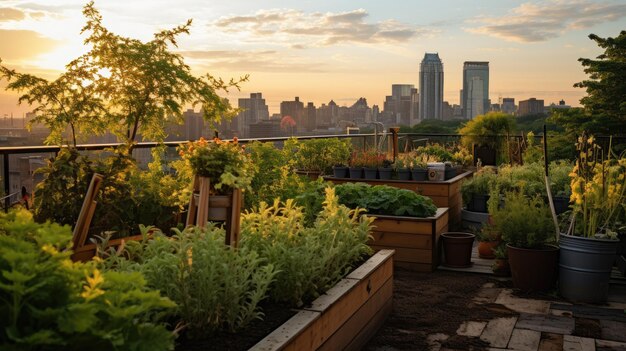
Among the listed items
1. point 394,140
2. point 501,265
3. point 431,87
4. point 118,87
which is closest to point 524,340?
point 501,265

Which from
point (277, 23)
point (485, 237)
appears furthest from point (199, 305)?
point (277, 23)

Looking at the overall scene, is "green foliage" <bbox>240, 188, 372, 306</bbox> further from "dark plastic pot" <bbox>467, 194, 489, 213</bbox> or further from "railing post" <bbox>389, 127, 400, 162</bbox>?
"railing post" <bbox>389, 127, 400, 162</bbox>

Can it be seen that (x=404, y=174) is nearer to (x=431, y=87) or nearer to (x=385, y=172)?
(x=385, y=172)

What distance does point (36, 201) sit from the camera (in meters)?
3.86

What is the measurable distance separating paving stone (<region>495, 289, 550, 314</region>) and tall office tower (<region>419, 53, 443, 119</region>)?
1678 inches

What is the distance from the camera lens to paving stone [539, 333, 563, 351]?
3.80 meters

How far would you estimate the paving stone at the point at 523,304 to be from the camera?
4625mm

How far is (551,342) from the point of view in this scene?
3908mm

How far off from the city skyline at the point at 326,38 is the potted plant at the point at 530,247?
2.51m

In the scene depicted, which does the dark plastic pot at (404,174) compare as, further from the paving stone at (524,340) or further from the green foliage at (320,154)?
the paving stone at (524,340)

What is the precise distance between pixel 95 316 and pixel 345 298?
1903 mm

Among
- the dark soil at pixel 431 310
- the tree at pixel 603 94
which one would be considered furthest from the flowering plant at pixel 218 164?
the tree at pixel 603 94

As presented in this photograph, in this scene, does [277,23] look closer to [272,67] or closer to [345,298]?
[272,67]

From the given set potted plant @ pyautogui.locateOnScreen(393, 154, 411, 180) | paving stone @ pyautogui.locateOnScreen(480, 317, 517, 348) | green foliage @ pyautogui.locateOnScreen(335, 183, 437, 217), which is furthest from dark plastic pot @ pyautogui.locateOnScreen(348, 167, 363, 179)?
paving stone @ pyautogui.locateOnScreen(480, 317, 517, 348)
